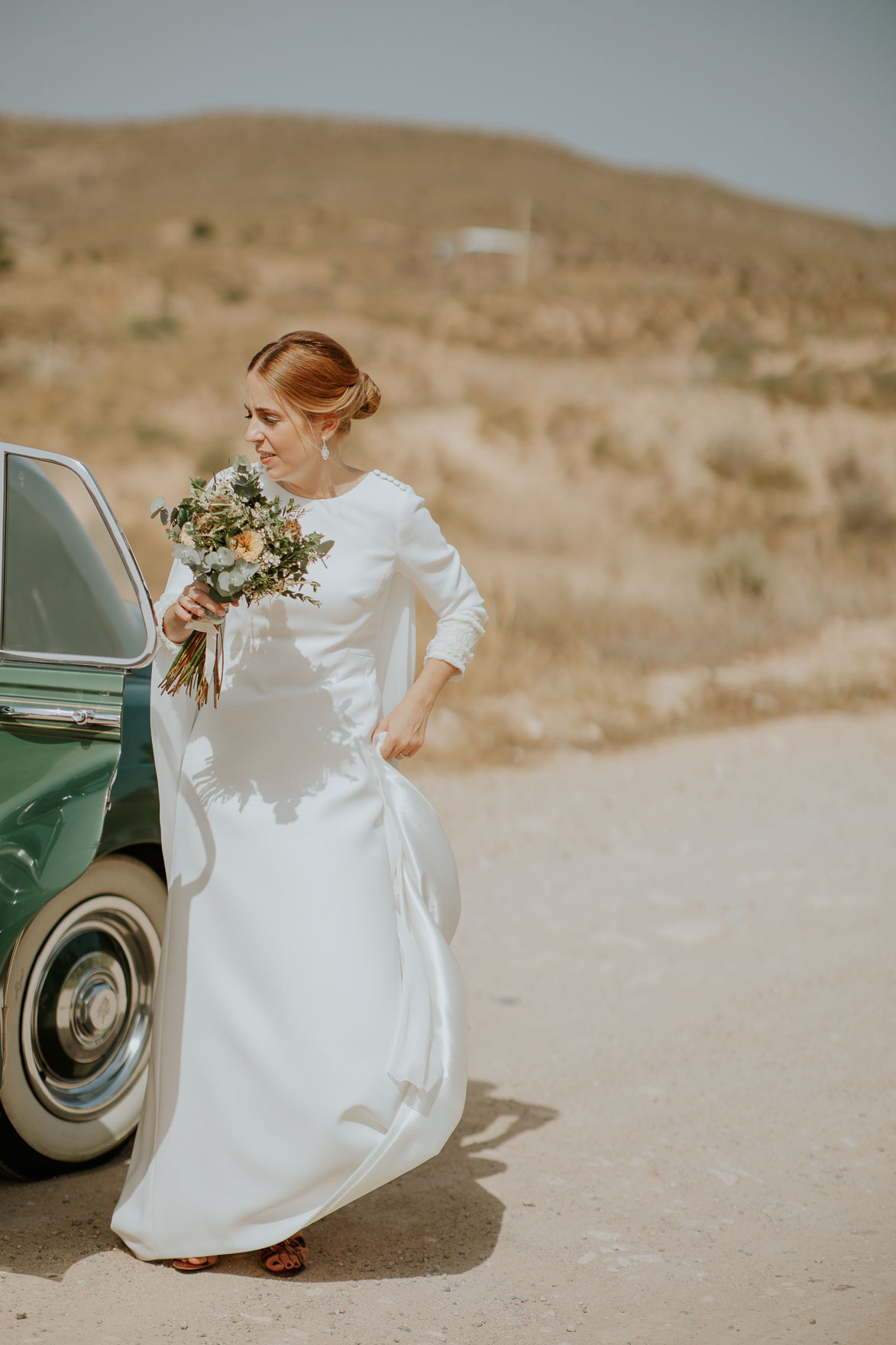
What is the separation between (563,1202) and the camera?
350cm

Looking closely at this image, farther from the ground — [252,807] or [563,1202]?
[252,807]

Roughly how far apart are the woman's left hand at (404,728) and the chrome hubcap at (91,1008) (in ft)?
3.04

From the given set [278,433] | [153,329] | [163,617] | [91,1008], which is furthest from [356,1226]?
[153,329]

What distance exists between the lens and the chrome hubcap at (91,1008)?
10.5 ft

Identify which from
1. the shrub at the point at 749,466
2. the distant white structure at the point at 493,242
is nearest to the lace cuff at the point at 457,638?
the shrub at the point at 749,466

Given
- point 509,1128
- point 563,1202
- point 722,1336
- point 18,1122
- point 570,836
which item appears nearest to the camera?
point 722,1336

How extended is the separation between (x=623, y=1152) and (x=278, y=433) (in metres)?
2.38

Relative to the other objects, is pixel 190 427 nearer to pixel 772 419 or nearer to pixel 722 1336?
pixel 772 419

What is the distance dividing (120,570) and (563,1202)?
6.83 ft

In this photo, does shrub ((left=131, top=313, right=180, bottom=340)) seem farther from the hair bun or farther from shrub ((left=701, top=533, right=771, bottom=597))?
the hair bun

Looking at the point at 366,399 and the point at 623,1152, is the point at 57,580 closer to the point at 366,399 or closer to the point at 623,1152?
the point at 366,399

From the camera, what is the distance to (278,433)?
2934 mm

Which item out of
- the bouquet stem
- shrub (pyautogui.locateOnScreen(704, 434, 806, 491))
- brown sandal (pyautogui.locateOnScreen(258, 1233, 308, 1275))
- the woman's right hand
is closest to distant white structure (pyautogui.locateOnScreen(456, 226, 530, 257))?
shrub (pyautogui.locateOnScreen(704, 434, 806, 491))

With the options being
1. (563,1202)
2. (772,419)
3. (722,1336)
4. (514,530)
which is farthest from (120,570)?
(772,419)
